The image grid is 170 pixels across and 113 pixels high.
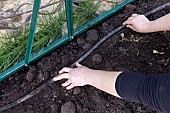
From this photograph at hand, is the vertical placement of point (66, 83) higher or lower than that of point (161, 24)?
lower

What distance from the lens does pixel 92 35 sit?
169 cm

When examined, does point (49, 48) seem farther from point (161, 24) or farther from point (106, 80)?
point (161, 24)

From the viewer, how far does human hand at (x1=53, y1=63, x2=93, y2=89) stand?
1368mm

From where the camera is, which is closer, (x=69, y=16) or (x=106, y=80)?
(x=106, y=80)

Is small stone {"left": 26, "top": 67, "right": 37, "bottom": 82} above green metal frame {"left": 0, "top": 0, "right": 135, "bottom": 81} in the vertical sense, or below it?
below

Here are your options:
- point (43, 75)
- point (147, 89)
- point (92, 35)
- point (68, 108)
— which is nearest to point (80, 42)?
point (92, 35)

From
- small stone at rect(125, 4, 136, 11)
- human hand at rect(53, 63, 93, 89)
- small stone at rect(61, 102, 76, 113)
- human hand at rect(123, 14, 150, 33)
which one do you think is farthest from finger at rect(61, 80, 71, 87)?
small stone at rect(125, 4, 136, 11)

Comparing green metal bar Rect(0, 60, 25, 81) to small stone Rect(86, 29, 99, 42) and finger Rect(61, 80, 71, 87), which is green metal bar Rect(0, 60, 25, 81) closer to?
finger Rect(61, 80, 71, 87)

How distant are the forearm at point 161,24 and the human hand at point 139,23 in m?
0.02

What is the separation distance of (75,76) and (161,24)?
1.79 ft

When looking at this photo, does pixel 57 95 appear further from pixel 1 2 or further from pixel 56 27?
pixel 1 2

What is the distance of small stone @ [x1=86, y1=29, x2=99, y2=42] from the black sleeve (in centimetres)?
50

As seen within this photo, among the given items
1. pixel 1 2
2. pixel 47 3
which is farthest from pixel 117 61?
pixel 1 2

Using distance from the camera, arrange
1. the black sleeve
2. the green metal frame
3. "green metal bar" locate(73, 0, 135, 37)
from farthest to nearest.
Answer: "green metal bar" locate(73, 0, 135, 37) < the green metal frame < the black sleeve
